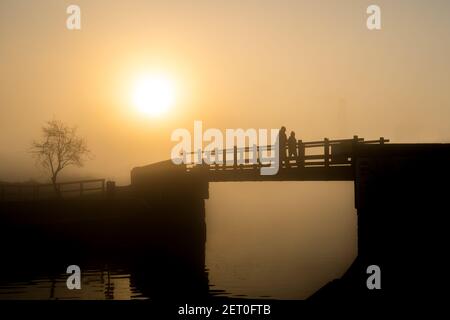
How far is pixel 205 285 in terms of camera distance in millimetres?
24516

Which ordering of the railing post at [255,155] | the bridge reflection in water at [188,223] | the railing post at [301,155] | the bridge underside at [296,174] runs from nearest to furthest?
the bridge reflection in water at [188,223] → the bridge underside at [296,174] → the railing post at [301,155] → the railing post at [255,155]

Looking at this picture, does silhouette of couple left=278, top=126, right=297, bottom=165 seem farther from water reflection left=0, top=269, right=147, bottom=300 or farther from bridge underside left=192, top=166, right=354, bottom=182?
water reflection left=0, top=269, right=147, bottom=300

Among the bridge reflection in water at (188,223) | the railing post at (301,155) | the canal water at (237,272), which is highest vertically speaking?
the railing post at (301,155)

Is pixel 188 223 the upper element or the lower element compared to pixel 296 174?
lower

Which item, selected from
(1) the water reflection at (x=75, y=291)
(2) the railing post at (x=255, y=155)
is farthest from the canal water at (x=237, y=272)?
(2) the railing post at (x=255, y=155)

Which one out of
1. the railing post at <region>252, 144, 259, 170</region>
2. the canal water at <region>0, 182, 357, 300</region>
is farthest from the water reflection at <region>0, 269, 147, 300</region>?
the railing post at <region>252, 144, 259, 170</region>

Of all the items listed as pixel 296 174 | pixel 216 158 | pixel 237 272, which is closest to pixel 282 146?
pixel 296 174

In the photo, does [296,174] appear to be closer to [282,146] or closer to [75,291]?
[282,146]

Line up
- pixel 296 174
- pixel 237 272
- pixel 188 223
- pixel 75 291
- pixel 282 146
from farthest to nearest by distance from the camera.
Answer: pixel 188 223 → pixel 237 272 → pixel 282 146 → pixel 296 174 → pixel 75 291

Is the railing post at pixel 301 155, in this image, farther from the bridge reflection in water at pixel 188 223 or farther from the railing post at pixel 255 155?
→ the railing post at pixel 255 155

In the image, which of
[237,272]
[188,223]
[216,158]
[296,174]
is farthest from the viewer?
[188,223]

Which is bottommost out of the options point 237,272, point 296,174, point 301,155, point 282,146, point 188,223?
point 237,272

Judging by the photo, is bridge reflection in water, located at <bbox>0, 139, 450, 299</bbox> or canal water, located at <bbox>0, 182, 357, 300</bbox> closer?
bridge reflection in water, located at <bbox>0, 139, 450, 299</bbox>

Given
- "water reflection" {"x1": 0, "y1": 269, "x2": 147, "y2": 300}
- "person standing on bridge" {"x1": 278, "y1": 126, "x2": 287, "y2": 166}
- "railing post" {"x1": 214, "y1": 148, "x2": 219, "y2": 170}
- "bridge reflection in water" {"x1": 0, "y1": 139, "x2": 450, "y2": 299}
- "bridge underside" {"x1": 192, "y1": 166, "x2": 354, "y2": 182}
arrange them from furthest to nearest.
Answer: "railing post" {"x1": 214, "y1": 148, "x2": 219, "y2": 170}
"person standing on bridge" {"x1": 278, "y1": 126, "x2": 287, "y2": 166}
"bridge underside" {"x1": 192, "y1": 166, "x2": 354, "y2": 182}
"water reflection" {"x1": 0, "y1": 269, "x2": 147, "y2": 300}
"bridge reflection in water" {"x1": 0, "y1": 139, "x2": 450, "y2": 299}
